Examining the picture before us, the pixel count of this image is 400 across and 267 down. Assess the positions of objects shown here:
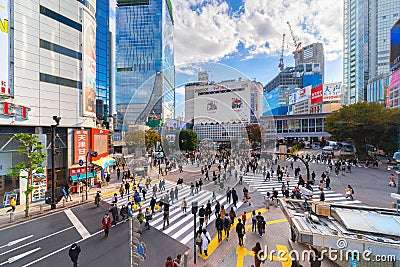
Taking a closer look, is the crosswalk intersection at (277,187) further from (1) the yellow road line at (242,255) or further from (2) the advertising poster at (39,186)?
(2) the advertising poster at (39,186)

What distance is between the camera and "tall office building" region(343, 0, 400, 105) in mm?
73062

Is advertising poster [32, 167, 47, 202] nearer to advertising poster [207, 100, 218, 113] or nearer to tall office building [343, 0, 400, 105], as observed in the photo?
advertising poster [207, 100, 218, 113]

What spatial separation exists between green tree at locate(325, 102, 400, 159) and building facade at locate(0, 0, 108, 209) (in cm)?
3894

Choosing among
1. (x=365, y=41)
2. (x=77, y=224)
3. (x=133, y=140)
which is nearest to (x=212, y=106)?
(x=133, y=140)

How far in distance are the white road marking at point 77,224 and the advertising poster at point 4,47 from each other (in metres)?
9.64

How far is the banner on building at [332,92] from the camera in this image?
7625cm

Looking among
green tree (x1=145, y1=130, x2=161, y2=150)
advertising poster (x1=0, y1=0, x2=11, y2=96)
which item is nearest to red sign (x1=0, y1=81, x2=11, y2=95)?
advertising poster (x1=0, y1=0, x2=11, y2=96)

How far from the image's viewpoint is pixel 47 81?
56.0 feet

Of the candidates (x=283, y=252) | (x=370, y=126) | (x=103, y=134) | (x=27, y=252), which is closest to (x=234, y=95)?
(x=283, y=252)

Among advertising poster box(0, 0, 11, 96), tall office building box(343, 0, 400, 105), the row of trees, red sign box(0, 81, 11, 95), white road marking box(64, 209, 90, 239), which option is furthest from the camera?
tall office building box(343, 0, 400, 105)

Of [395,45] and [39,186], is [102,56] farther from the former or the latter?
[395,45]

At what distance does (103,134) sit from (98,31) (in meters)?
32.3

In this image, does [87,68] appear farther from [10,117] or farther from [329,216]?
[329,216]

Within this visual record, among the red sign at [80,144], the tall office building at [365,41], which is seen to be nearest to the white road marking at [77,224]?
the red sign at [80,144]
